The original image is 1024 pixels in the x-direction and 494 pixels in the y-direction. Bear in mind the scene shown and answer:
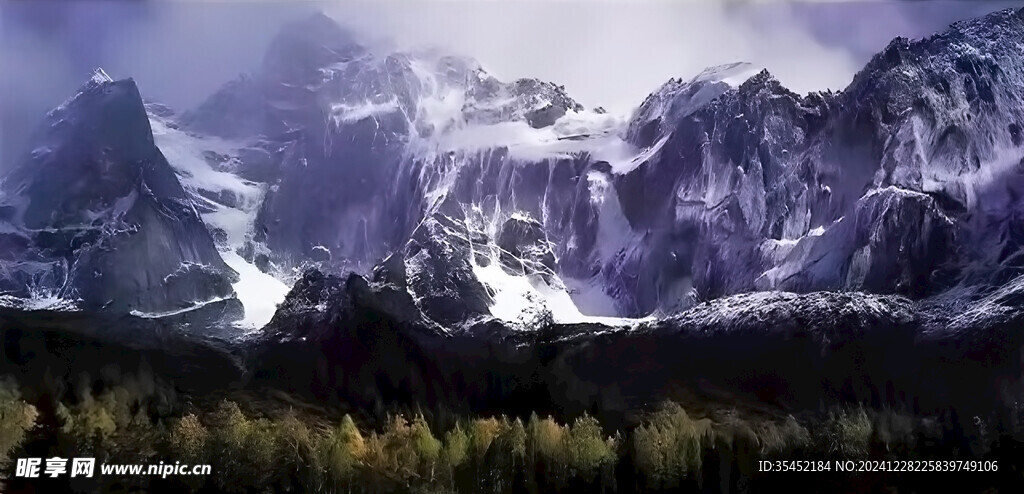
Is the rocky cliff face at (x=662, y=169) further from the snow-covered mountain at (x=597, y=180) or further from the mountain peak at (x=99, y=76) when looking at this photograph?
the mountain peak at (x=99, y=76)

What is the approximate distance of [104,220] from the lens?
575 inches

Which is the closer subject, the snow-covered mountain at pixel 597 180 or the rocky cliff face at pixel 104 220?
the rocky cliff face at pixel 104 220

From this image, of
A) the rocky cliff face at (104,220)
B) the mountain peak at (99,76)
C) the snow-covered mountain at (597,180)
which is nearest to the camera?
the rocky cliff face at (104,220)

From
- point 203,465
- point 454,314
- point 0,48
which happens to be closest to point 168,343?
point 203,465

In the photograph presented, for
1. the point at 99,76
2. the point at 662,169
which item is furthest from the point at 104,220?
the point at 662,169

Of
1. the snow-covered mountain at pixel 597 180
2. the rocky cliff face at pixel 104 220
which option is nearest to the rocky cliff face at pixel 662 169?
the snow-covered mountain at pixel 597 180

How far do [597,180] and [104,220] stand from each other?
7.60 metres

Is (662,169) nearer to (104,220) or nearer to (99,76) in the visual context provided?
(104,220)

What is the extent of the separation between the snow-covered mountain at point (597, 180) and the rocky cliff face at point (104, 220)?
0.98 ft

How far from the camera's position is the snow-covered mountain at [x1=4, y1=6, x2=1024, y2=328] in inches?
573

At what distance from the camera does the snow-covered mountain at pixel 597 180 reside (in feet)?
47.8

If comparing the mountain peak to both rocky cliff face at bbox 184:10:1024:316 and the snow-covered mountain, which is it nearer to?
the snow-covered mountain

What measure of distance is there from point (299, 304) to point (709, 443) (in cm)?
641

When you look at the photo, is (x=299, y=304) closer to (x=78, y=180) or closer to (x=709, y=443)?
(x=78, y=180)
